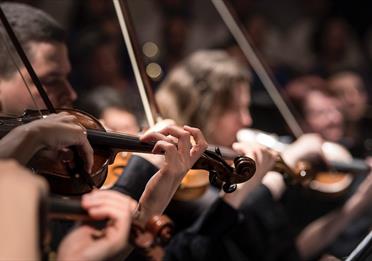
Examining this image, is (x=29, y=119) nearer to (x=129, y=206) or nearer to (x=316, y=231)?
(x=129, y=206)

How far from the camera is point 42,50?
1.37m

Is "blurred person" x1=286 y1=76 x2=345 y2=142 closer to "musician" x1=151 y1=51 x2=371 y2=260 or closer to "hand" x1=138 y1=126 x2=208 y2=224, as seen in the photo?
"musician" x1=151 y1=51 x2=371 y2=260

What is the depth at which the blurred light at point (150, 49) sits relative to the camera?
11.2 ft

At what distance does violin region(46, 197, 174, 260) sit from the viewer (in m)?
0.79

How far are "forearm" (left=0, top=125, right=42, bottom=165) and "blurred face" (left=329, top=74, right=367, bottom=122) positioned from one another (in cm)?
248

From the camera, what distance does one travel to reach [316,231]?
2312 mm

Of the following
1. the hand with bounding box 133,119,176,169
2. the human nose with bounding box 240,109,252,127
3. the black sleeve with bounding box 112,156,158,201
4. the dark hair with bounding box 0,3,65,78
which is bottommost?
the human nose with bounding box 240,109,252,127

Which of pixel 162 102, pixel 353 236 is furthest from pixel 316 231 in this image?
pixel 162 102

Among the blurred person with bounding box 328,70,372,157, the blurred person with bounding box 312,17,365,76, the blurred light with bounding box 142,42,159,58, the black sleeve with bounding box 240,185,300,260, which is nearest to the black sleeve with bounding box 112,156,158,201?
the black sleeve with bounding box 240,185,300,260

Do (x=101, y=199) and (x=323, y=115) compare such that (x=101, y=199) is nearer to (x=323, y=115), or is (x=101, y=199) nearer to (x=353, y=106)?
(x=323, y=115)

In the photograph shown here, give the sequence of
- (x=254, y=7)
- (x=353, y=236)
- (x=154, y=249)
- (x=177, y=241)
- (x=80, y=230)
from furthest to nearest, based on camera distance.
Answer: (x=254, y=7) → (x=353, y=236) → (x=177, y=241) → (x=154, y=249) → (x=80, y=230)

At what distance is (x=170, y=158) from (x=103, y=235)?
334 mm

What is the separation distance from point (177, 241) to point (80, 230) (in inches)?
32.6

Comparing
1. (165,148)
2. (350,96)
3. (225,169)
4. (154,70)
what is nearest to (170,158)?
(165,148)
